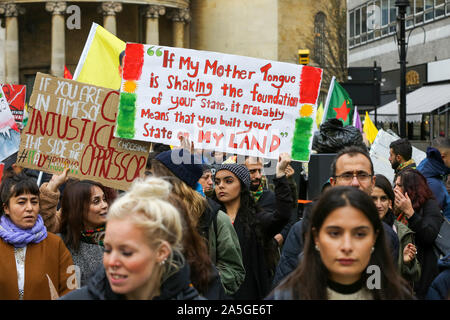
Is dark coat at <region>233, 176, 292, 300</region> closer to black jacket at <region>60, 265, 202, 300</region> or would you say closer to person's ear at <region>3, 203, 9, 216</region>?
person's ear at <region>3, 203, 9, 216</region>

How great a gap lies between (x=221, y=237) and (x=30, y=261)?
1263 millimetres

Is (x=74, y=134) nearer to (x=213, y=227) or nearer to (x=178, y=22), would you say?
(x=213, y=227)

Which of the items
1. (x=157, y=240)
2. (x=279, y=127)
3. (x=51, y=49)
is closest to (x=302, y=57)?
(x=279, y=127)

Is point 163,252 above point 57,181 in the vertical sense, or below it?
below

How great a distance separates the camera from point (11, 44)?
4475 centimetres

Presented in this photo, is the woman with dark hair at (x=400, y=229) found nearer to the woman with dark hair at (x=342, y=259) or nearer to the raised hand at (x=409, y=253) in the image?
the raised hand at (x=409, y=253)

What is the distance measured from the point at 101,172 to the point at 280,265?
2473 millimetres

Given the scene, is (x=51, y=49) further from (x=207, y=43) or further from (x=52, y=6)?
(x=207, y=43)

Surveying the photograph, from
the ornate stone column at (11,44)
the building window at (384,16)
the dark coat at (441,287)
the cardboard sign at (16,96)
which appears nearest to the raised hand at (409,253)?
the dark coat at (441,287)

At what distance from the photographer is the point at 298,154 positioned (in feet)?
22.9

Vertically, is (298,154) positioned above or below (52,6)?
below

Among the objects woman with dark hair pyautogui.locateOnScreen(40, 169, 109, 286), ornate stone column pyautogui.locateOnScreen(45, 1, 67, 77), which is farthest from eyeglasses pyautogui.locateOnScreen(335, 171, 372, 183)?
ornate stone column pyautogui.locateOnScreen(45, 1, 67, 77)

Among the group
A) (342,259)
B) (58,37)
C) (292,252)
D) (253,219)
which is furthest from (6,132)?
(58,37)

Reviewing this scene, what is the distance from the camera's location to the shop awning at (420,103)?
35406 mm
